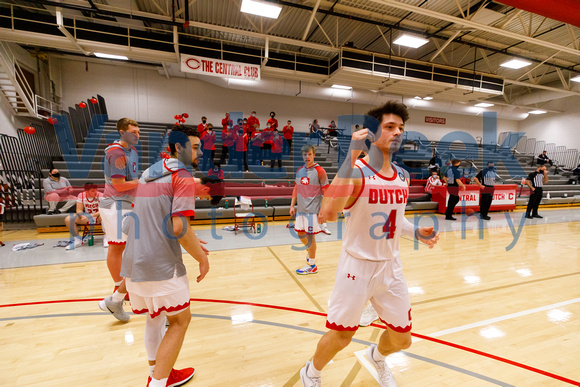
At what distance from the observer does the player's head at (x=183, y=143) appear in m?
1.75

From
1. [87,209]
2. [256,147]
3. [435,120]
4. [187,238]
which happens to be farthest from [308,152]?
[435,120]

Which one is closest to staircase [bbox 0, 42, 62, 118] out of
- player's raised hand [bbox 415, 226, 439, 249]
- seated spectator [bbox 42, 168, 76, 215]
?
seated spectator [bbox 42, 168, 76, 215]

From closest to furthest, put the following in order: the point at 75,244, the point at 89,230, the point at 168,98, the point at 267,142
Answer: the point at 75,244, the point at 89,230, the point at 267,142, the point at 168,98

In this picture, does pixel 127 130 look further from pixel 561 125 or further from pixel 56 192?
pixel 561 125

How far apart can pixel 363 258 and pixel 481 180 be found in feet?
32.9

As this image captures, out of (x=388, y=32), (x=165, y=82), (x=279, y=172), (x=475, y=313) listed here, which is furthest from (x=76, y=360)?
(x=165, y=82)

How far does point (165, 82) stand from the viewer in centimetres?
1461

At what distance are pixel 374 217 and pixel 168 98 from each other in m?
16.0

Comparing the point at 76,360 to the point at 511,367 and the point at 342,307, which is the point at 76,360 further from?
the point at 511,367

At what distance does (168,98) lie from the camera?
14.8 metres

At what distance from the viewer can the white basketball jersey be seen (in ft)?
5.33

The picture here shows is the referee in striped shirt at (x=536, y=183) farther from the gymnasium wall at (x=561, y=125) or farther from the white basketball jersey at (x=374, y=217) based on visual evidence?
the gymnasium wall at (x=561, y=125)

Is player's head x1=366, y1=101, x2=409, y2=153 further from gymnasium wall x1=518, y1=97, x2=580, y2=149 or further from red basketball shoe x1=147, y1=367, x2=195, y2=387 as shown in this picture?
gymnasium wall x1=518, y1=97, x2=580, y2=149

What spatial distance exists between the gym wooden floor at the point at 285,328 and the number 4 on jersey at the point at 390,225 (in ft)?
4.18
